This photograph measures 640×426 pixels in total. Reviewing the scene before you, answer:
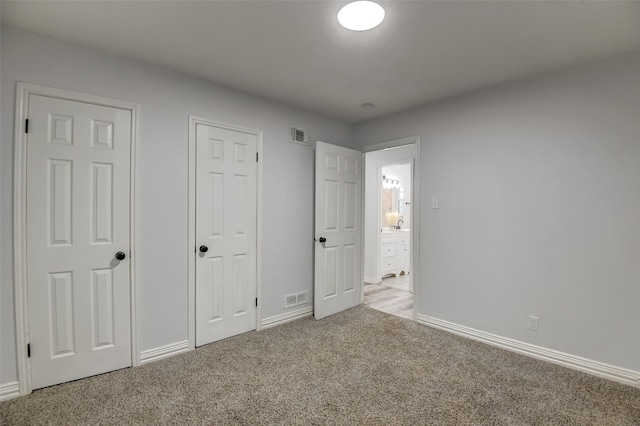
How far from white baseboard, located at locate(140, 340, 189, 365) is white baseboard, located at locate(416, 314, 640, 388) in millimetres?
2456

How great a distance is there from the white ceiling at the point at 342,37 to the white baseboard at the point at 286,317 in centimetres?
238

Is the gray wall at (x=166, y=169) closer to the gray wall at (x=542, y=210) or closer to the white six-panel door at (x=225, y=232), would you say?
the white six-panel door at (x=225, y=232)

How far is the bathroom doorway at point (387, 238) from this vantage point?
4492 millimetres

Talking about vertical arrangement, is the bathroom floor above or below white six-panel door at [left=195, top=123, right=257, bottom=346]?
below

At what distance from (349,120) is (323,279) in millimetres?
2060

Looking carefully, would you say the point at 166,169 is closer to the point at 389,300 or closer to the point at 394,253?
the point at 389,300

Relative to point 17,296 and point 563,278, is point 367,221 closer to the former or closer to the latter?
point 563,278

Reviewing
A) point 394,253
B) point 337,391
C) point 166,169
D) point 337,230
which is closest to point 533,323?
point 337,391

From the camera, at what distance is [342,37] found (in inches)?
81.7

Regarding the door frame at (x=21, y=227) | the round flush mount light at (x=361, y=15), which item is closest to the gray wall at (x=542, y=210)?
the round flush mount light at (x=361, y=15)

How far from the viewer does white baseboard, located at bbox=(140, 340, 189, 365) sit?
8.10ft

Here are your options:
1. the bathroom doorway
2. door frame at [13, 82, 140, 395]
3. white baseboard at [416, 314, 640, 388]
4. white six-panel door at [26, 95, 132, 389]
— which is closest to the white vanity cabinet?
the bathroom doorway

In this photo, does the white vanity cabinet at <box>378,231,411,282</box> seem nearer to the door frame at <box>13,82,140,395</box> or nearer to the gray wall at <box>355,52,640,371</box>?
the gray wall at <box>355,52,640,371</box>

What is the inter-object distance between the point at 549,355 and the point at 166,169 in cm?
355
